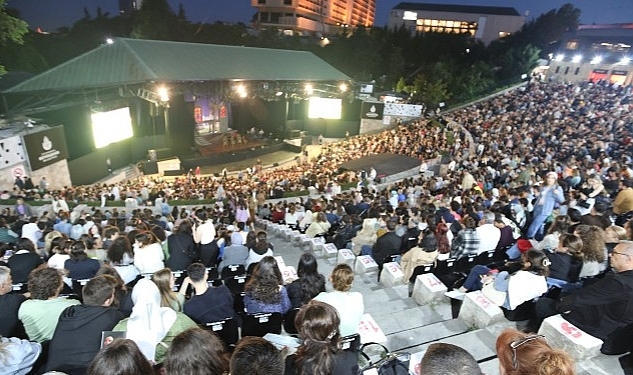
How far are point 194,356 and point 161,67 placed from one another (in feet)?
64.6

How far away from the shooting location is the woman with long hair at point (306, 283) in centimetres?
412

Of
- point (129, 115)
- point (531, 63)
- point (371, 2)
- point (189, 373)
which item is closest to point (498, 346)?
point (189, 373)

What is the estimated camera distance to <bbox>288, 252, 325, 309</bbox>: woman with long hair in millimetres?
4117

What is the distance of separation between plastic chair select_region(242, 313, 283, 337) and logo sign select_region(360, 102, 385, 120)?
2733cm

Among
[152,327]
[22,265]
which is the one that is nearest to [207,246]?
[22,265]

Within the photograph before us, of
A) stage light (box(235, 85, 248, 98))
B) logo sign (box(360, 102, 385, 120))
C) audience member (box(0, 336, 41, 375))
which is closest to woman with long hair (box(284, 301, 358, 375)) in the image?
audience member (box(0, 336, 41, 375))

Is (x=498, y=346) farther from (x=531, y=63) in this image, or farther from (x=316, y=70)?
(x=531, y=63)

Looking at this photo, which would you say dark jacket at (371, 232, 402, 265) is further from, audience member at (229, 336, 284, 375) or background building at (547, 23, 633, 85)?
background building at (547, 23, 633, 85)

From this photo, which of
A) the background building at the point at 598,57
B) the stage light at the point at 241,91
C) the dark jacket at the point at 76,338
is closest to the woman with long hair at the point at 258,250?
the dark jacket at the point at 76,338

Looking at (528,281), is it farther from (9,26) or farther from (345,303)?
(9,26)

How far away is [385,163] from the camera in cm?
1962

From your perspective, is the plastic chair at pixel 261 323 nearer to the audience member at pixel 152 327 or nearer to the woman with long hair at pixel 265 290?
the woman with long hair at pixel 265 290

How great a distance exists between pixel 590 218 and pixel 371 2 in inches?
5393

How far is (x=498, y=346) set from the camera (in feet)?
6.86
